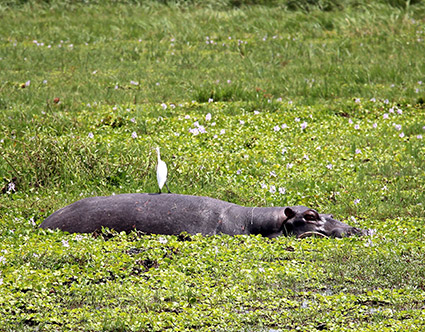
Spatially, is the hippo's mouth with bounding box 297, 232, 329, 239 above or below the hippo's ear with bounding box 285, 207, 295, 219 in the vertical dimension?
below

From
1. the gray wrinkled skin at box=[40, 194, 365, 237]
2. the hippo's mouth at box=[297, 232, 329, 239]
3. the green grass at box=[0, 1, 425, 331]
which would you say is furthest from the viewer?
the gray wrinkled skin at box=[40, 194, 365, 237]

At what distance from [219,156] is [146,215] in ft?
9.44

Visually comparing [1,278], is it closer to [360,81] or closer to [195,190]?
[195,190]

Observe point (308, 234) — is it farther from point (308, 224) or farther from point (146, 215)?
point (146, 215)

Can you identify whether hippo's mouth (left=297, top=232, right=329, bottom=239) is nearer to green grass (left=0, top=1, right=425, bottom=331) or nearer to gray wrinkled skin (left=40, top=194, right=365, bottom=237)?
gray wrinkled skin (left=40, top=194, right=365, bottom=237)

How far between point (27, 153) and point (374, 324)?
18.5 ft

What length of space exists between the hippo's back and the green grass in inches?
7.8

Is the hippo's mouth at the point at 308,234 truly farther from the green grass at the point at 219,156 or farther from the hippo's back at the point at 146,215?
the hippo's back at the point at 146,215

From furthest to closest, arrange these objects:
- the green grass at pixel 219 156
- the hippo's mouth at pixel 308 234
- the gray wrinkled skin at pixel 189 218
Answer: the gray wrinkled skin at pixel 189 218, the hippo's mouth at pixel 308 234, the green grass at pixel 219 156

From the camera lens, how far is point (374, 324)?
182 inches

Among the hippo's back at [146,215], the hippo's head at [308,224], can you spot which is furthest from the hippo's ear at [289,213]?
the hippo's back at [146,215]

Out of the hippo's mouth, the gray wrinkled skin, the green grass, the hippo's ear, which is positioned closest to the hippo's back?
the gray wrinkled skin

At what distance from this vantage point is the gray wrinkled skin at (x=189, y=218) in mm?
6789

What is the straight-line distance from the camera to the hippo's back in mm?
6836
